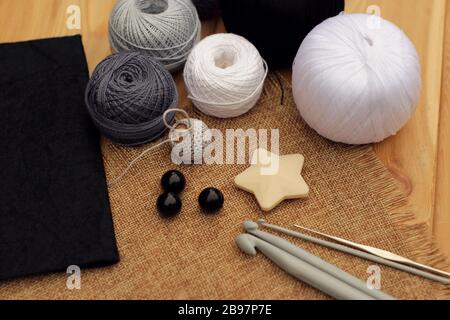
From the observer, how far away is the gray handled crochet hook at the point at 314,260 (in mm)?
778

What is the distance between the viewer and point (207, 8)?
102 centimetres

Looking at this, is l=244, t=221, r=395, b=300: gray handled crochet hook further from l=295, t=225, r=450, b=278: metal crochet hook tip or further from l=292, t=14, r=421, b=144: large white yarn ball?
l=292, t=14, r=421, b=144: large white yarn ball

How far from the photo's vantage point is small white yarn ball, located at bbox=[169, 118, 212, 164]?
887mm

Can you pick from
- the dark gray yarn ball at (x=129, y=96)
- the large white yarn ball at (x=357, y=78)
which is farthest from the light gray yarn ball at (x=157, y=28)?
the large white yarn ball at (x=357, y=78)

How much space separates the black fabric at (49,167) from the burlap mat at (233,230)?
24mm

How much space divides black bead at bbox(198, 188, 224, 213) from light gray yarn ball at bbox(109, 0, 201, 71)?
0.22 m

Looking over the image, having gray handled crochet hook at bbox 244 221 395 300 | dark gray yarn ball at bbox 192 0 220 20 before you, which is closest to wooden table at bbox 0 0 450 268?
dark gray yarn ball at bbox 192 0 220 20

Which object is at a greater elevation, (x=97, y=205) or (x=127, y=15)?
(x=127, y=15)

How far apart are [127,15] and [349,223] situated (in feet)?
A: 1.42

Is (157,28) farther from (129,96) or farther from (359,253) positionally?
(359,253)

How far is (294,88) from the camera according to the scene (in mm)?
896
